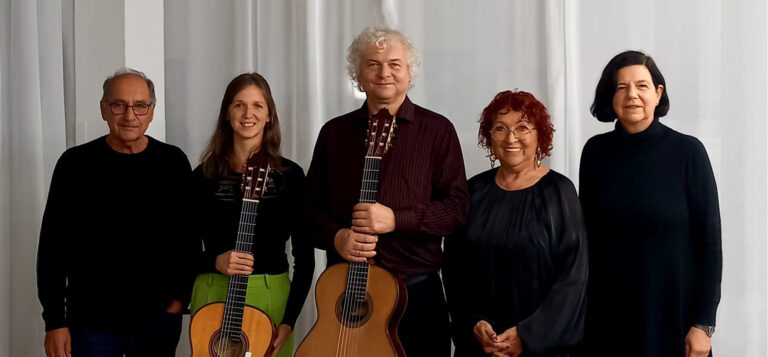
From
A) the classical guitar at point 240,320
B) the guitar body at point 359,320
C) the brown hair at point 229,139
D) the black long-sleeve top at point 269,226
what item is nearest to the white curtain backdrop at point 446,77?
the brown hair at point 229,139

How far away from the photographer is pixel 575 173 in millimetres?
3268

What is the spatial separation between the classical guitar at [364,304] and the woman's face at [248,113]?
44 centimetres

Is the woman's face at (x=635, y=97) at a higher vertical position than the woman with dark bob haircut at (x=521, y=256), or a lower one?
higher

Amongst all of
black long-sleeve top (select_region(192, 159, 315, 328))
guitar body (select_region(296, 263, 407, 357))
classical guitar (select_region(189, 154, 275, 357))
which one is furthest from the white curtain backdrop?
guitar body (select_region(296, 263, 407, 357))

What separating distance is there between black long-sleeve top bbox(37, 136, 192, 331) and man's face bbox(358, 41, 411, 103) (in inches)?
30.5

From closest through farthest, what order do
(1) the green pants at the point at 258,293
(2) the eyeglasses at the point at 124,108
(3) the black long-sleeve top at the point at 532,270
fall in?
(3) the black long-sleeve top at the point at 532,270
(1) the green pants at the point at 258,293
(2) the eyeglasses at the point at 124,108

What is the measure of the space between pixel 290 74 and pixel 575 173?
1292 millimetres

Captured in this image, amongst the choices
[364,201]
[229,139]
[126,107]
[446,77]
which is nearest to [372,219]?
[364,201]

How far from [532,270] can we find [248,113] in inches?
42.5

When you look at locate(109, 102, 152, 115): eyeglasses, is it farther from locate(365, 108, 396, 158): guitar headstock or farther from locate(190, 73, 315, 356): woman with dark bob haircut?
locate(365, 108, 396, 158): guitar headstock

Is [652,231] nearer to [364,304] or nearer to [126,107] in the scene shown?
[364,304]

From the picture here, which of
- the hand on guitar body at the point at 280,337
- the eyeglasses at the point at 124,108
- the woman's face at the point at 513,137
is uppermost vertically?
the eyeglasses at the point at 124,108

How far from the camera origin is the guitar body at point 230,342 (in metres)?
2.59

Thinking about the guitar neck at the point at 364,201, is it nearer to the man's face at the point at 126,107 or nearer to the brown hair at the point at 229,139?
the brown hair at the point at 229,139
